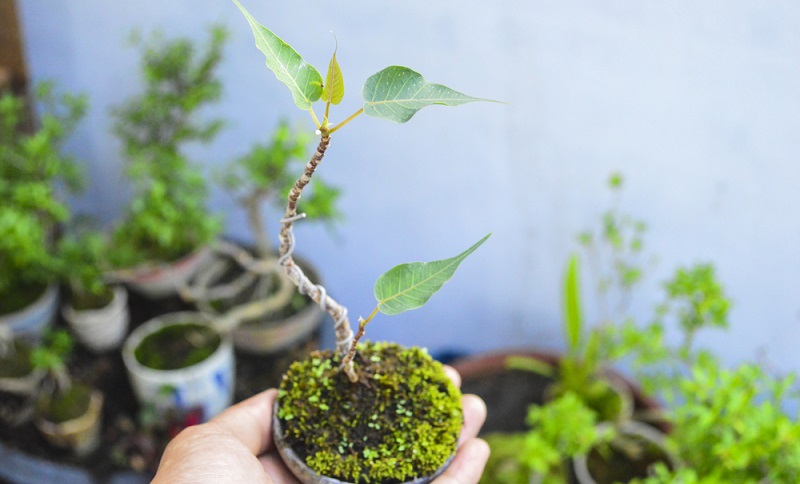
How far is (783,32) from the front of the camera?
55.9 inches

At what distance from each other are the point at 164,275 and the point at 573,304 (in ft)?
3.48

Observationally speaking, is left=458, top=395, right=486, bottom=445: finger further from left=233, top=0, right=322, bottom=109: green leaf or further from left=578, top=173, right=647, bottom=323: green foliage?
left=578, top=173, right=647, bottom=323: green foliage

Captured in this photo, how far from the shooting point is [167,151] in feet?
5.66

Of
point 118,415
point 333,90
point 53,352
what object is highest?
point 333,90

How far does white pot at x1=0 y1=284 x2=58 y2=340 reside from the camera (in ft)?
5.90

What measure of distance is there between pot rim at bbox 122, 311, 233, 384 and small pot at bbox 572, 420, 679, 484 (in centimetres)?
88

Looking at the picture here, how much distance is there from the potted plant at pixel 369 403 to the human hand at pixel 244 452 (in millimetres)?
36

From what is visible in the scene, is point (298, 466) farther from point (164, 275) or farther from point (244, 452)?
point (164, 275)

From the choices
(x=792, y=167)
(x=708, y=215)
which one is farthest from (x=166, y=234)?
(x=792, y=167)

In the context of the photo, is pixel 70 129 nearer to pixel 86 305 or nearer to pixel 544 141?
pixel 86 305

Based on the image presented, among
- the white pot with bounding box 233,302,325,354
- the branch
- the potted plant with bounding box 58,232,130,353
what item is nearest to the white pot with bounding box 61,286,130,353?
the potted plant with bounding box 58,232,130,353

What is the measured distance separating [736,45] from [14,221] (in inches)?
59.7

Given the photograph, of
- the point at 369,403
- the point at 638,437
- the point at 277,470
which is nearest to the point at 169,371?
the point at 277,470

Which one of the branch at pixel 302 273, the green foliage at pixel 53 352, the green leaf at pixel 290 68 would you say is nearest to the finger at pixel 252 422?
the branch at pixel 302 273
